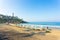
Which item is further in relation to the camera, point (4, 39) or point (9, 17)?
Answer: point (9, 17)

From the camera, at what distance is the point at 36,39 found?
1289cm

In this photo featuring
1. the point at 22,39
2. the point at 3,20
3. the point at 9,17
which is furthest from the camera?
the point at 9,17

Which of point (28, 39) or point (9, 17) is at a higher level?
point (9, 17)

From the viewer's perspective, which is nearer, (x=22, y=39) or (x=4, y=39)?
(x=4, y=39)

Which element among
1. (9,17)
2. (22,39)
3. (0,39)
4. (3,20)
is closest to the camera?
(0,39)

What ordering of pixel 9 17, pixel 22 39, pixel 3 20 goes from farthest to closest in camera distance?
1. pixel 9 17
2. pixel 3 20
3. pixel 22 39

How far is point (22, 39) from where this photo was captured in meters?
12.5

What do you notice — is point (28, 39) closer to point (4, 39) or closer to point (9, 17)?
point (4, 39)

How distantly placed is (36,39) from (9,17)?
6706cm

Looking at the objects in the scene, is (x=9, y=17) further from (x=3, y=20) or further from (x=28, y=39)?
(x=28, y=39)

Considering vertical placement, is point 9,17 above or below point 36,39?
above

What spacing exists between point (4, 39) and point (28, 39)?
2174 millimetres

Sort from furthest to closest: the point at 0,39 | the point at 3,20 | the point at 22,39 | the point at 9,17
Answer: the point at 9,17
the point at 3,20
the point at 22,39
the point at 0,39

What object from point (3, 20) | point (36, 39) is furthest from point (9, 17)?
point (36, 39)
